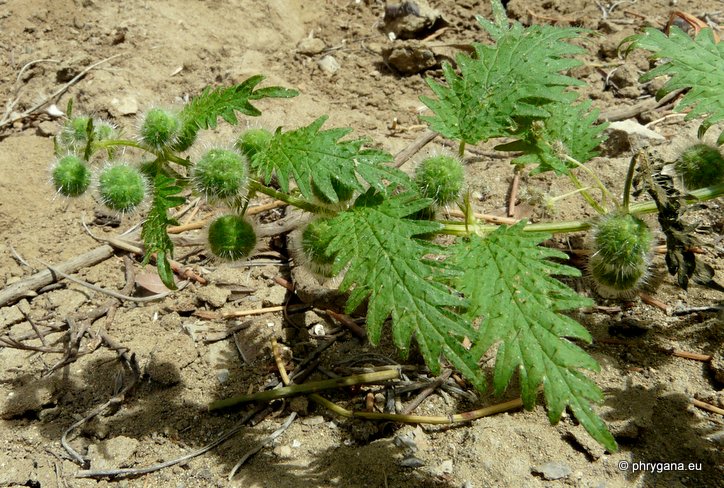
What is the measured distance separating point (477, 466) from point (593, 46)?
366 centimetres

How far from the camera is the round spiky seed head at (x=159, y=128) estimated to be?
2.66 metres

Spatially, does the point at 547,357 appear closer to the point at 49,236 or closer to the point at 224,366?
the point at 224,366

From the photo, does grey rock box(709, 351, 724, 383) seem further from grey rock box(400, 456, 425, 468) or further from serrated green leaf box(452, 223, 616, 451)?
grey rock box(400, 456, 425, 468)

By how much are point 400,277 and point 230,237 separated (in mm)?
898

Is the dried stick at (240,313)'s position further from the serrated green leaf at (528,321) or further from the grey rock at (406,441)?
the serrated green leaf at (528,321)

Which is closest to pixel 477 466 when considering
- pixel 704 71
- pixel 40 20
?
pixel 704 71

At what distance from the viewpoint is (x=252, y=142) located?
2.80 m

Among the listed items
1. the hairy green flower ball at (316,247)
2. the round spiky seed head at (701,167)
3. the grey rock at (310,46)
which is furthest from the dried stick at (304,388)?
the grey rock at (310,46)

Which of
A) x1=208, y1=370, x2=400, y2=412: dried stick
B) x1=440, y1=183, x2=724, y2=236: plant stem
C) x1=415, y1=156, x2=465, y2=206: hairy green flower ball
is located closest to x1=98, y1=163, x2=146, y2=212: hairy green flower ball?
Answer: x1=208, y1=370, x2=400, y2=412: dried stick

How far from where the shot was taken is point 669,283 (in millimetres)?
3256

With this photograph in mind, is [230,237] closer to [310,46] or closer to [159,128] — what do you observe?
[159,128]

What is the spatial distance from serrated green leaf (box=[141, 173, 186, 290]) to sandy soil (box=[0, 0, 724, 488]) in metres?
0.89

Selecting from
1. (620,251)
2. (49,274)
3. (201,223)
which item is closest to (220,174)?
(201,223)

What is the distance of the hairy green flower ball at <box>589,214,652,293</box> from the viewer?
265 cm
